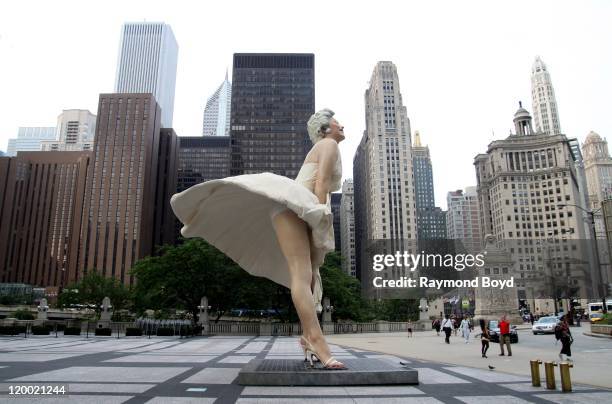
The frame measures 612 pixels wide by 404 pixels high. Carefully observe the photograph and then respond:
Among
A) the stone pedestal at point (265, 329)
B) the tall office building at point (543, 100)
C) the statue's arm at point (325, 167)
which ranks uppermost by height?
the tall office building at point (543, 100)

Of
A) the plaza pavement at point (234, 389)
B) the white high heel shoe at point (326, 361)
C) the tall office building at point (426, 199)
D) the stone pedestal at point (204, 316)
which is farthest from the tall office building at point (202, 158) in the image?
the white high heel shoe at point (326, 361)

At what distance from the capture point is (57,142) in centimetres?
19812

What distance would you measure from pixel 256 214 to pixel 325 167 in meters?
1.83

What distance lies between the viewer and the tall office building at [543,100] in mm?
155375

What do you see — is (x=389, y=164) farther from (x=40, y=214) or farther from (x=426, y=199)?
(x=40, y=214)

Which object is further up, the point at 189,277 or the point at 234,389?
the point at 189,277

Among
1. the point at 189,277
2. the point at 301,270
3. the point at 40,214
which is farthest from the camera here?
the point at 40,214

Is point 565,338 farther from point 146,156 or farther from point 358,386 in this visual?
point 146,156

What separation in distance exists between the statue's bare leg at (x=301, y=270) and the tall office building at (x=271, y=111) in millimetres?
110972

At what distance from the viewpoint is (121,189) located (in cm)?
11662

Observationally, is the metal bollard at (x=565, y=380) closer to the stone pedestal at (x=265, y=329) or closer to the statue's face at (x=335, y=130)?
the statue's face at (x=335, y=130)

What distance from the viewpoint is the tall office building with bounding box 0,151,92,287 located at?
122 m

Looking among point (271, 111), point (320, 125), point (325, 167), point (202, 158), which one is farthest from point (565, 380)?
point (202, 158)

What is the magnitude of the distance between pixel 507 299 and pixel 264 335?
23206 mm
